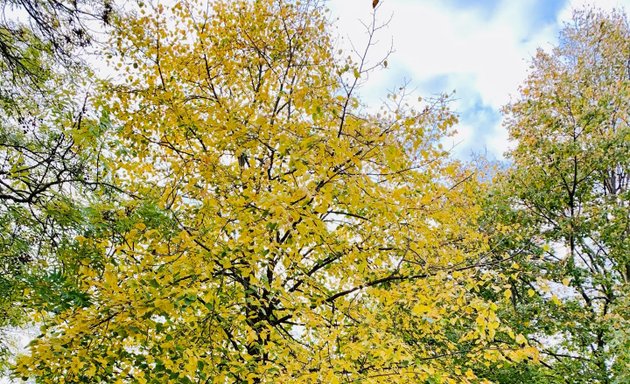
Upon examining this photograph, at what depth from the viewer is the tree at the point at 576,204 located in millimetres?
8500

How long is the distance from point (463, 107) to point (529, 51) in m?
8.19

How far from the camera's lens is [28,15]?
3770mm

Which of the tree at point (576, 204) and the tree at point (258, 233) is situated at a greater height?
the tree at point (576, 204)

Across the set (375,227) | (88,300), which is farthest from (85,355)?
(375,227)

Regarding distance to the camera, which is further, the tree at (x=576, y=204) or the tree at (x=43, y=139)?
the tree at (x=576, y=204)

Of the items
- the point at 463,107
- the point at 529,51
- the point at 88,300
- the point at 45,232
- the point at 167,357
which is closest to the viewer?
the point at 88,300

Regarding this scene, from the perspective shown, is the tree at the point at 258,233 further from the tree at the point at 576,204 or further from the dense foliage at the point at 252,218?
the tree at the point at 576,204

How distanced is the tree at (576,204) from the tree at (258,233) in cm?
336

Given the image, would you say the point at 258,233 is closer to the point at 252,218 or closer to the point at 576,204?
the point at 252,218

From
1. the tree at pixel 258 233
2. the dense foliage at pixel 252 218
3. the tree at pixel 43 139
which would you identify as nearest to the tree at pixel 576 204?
the dense foliage at pixel 252 218

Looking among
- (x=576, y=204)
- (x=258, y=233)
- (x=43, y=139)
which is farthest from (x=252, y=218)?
(x=576, y=204)

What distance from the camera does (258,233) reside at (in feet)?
13.1

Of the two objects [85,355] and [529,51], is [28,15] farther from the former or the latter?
[529,51]

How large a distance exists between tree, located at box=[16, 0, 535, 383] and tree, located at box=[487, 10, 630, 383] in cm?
336
